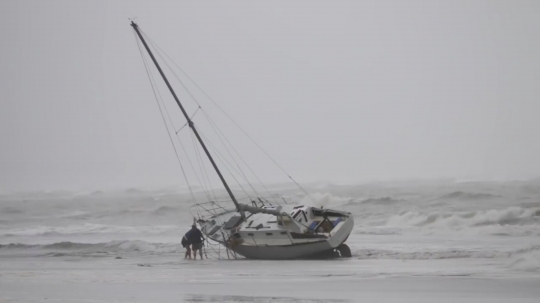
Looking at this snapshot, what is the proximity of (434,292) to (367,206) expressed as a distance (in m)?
35.0

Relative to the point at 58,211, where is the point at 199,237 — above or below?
below

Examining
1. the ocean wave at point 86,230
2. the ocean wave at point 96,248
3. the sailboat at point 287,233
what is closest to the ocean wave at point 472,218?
the ocean wave at point 86,230

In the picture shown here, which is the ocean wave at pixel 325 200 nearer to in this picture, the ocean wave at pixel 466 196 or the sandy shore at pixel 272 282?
the ocean wave at pixel 466 196

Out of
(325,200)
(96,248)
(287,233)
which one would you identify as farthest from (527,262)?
(325,200)

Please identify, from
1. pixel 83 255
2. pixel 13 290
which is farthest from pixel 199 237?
pixel 13 290

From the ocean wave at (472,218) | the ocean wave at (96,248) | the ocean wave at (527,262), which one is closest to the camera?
the ocean wave at (527,262)

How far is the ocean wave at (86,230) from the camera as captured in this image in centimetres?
4584

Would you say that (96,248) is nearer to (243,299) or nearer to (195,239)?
(195,239)

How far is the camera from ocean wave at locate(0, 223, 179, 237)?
4584cm

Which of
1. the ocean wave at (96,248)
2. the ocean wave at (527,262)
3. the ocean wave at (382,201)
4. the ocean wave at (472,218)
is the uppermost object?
the ocean wave at (382,201)

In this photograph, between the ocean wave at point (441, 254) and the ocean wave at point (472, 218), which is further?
the ocean wave at point (472, 218)

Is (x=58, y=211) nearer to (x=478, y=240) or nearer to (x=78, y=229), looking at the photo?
(x=78, y=229)

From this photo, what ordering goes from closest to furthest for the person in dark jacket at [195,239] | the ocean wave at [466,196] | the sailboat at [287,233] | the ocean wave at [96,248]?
the sailboat at [287,233]
the person in dark jacket at [195,239]
the ocean wave at [96,248]
the ocean wave at [466,196]

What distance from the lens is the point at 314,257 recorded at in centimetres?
2642
